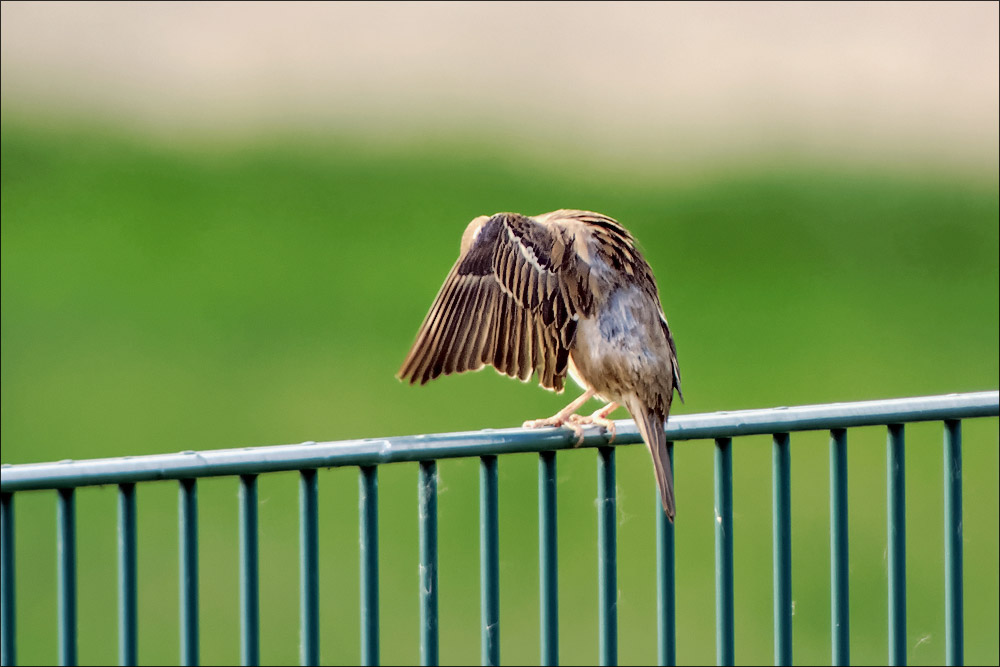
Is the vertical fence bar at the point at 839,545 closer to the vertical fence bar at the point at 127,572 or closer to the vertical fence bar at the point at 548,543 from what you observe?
the vertical fence bar at the point at 548,543

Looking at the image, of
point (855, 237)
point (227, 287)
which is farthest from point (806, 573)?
point (227, 287)

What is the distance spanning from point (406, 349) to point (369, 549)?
59.7 ft

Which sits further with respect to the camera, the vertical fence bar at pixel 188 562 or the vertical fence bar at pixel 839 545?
the vertical fence bar at pixel 839 545

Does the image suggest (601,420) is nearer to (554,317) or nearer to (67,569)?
(554,317)

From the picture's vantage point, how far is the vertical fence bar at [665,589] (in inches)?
147

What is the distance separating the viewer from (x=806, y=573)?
1574cm

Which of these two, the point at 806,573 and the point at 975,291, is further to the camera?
the point at 975,291

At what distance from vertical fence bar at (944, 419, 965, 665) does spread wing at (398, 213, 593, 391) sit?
1.37m

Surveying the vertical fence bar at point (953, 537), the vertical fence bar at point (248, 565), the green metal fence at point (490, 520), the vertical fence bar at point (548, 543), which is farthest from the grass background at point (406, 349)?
the vertical fence bar at point (248, 565)

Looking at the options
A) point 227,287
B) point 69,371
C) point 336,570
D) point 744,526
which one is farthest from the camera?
point 227,287

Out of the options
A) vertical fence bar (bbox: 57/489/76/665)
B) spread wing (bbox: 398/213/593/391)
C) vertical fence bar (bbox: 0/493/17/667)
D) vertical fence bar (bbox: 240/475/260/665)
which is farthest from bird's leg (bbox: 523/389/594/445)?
vertical fence bar (bbox: 0/493/17/667)

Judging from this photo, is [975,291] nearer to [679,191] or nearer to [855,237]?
[855,237]

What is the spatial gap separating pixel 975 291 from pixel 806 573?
930 centimetres

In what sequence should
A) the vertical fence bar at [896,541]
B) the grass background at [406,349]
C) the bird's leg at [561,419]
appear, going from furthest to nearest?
1. the grass background at [406,349]
2. the bird's leg at [561,419]
3. the vertical fence bar at [896,541]
